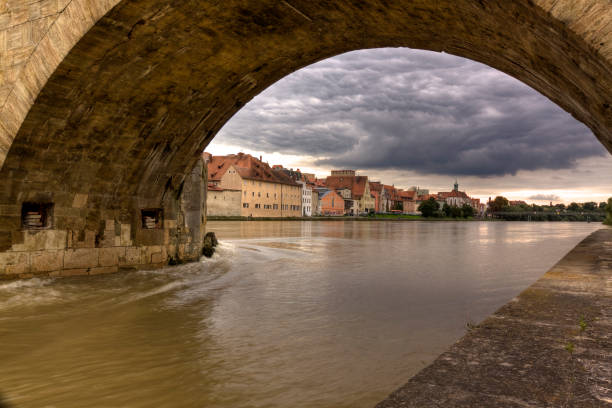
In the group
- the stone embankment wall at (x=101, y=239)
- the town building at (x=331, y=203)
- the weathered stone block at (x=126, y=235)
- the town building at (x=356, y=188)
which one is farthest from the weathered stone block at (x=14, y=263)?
the town building at (x=356, y=188)

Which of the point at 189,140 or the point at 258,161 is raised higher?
the point at 258,161

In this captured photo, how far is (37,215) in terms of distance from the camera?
27.7 ft

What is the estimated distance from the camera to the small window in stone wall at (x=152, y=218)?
10.6 m

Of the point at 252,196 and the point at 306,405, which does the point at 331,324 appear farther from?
the point at 252,196

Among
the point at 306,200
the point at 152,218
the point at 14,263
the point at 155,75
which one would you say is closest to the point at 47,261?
the point at 14,263

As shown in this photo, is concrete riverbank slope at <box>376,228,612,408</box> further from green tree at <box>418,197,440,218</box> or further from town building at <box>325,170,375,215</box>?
town building at <box>325,170,375,215</box>

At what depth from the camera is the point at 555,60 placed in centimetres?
383

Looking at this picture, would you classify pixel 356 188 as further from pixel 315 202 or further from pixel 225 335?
pixel 225 335

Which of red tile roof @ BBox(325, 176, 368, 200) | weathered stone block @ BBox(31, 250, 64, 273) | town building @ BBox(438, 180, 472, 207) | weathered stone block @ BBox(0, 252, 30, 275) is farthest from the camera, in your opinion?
town building @ BBox(438, 180, 472, 207)

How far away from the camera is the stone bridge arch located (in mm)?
4074

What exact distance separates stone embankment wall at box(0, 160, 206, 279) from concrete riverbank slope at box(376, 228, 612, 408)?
8197mm

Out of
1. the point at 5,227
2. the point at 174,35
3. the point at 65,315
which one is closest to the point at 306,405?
the point at 65,315

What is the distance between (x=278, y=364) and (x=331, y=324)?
1.97 metres

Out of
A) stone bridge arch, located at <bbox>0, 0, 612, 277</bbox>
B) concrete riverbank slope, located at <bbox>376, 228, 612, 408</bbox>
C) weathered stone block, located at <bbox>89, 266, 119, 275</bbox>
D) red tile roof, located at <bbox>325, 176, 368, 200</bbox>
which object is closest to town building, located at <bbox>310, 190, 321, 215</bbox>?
red tile roof, located at <bbox>325, 176, 368, 200</bbox>
